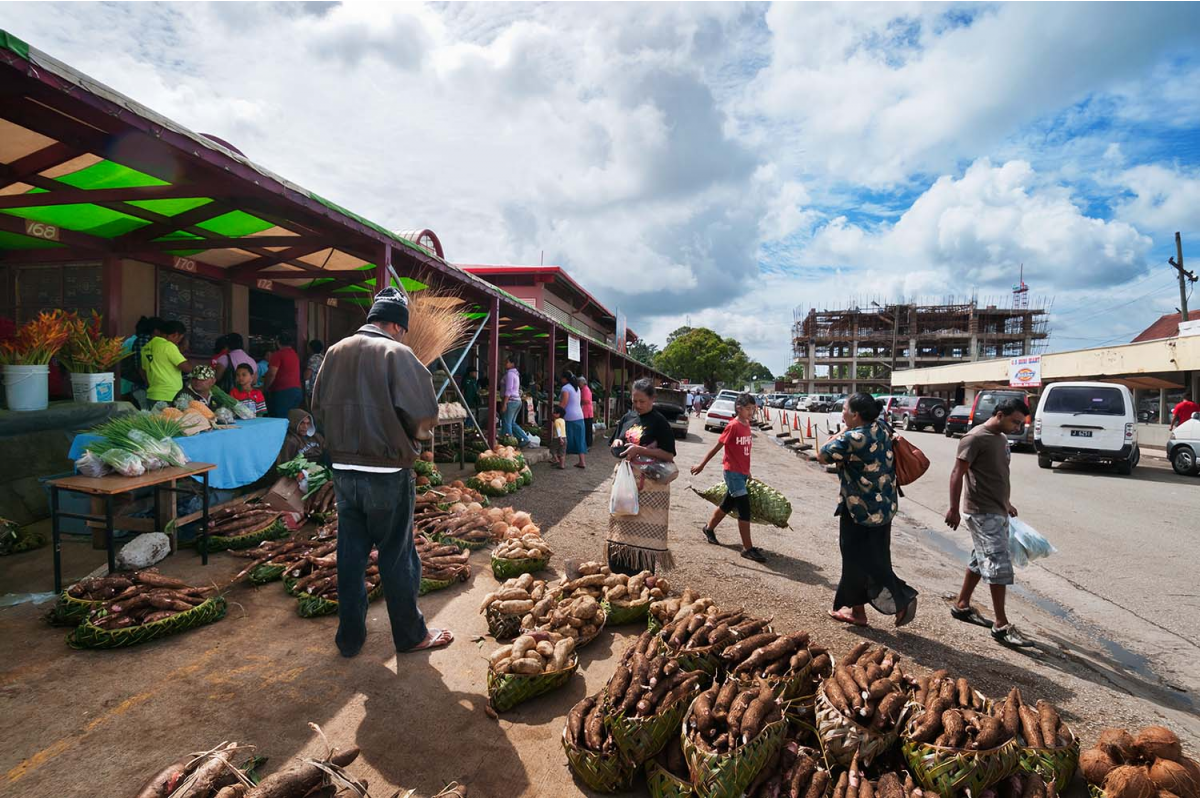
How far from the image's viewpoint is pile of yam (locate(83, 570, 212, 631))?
11.3 feet

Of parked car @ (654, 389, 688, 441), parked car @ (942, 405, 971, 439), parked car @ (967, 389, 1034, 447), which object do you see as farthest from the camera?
parked car @ (942, 405, 971, 439)

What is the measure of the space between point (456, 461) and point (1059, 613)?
29.2 feet

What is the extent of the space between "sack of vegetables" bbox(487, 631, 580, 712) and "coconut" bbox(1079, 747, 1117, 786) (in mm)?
2411

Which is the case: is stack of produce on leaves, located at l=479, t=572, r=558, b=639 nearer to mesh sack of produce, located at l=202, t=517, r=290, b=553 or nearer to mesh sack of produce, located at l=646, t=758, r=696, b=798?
mesh sack of produce, located at l=646, t=758, r=696, b=798

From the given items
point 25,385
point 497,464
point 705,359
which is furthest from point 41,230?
point 705,359

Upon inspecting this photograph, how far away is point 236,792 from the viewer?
6.36 ft

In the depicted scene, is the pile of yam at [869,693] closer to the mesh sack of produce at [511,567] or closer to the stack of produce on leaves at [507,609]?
the stack of produce on leaves at [507,609]

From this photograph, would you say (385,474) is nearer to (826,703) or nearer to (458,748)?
(458,748)

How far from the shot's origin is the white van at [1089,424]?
12680mm

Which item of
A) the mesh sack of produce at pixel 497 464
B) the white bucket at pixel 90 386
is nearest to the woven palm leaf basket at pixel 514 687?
the white bucket at pixel 90 386

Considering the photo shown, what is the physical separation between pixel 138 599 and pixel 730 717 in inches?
147

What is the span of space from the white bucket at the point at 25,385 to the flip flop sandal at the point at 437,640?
4.72 meters

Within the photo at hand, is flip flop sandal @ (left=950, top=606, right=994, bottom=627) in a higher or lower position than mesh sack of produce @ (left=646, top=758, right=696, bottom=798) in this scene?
lower

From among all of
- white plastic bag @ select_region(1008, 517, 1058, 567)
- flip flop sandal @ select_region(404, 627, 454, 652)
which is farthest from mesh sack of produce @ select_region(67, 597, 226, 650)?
white plastic bag @ select_region(1008, 517, 1058, 567)
